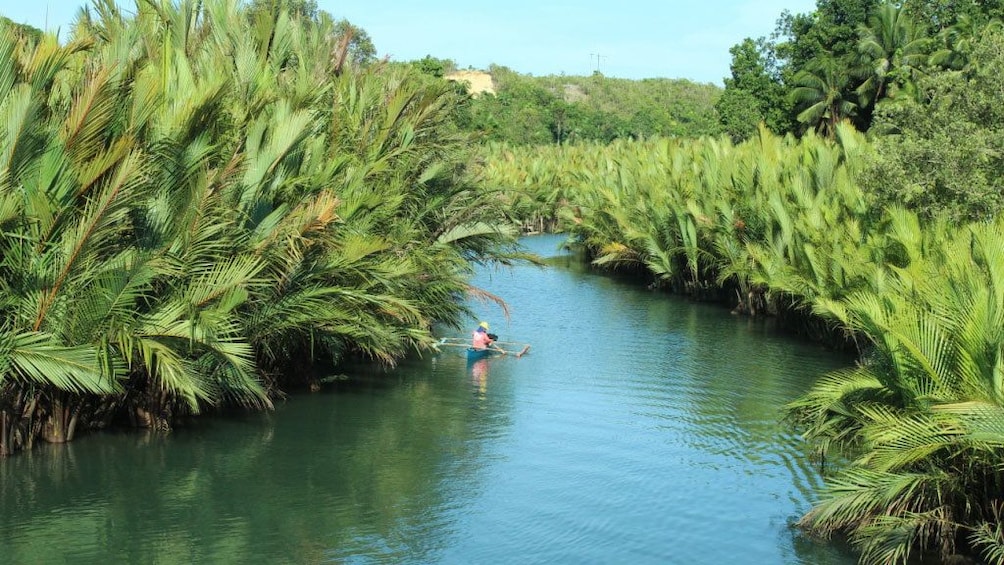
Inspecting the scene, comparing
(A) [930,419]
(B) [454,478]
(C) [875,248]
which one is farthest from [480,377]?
(A) [930,419]

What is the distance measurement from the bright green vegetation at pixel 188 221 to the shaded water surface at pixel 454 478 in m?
0.92

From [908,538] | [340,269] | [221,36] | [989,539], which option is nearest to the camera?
[989,539]

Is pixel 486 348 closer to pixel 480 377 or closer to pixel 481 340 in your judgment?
pixel 481 340

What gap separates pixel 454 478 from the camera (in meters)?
13.9

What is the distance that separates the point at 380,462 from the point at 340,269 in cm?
302

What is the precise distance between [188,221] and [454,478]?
4836 millimetres

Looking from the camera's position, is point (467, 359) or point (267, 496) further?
point (467, 359)

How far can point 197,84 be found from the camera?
48.8 ft

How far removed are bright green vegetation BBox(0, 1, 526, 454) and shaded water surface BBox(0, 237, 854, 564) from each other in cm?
92

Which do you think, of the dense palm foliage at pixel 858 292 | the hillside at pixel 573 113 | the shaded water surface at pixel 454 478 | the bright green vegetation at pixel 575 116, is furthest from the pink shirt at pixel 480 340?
the bright green vegetation at pixel 575 116

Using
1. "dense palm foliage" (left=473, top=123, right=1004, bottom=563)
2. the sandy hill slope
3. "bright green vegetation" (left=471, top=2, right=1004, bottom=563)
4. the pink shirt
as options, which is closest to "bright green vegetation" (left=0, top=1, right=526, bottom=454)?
the pink shirt

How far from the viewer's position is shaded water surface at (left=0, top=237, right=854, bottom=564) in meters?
11.4

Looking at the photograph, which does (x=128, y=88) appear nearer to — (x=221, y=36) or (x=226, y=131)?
(x=226, y=131)

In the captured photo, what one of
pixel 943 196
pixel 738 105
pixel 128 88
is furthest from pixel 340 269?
pixel 738 105
